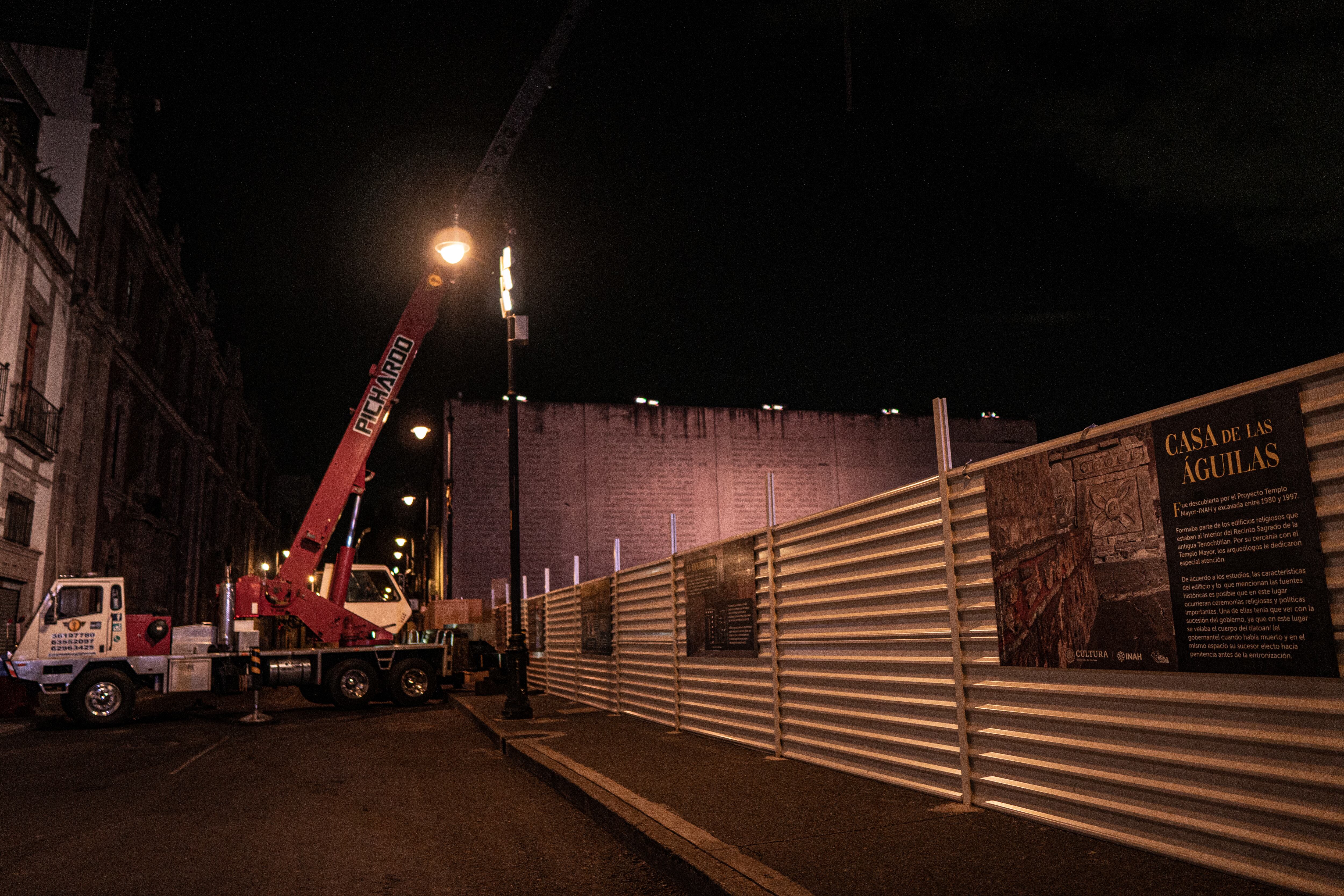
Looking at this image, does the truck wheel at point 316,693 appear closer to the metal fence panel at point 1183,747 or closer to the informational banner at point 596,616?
the informational banner at point 596,616

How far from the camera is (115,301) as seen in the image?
88.2 feet

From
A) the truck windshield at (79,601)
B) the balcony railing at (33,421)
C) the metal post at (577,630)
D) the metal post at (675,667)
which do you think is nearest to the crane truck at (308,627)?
the truck windshield at (79,601)

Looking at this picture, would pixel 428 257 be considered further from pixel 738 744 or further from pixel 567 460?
pixel 567 460

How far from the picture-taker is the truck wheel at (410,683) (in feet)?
61.6

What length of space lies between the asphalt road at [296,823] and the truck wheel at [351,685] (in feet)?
17.0

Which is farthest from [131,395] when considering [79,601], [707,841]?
[707,841]

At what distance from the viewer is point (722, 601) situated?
31.8 feet

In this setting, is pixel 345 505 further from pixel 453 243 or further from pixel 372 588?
pixel 453 243

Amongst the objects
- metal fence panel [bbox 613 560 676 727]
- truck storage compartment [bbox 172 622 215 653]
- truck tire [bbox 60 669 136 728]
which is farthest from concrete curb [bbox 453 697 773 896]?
truck storage compartment [bbox 172 622 215 653]

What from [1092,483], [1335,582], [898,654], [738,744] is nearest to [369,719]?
[738,744]

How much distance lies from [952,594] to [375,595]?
17286mm

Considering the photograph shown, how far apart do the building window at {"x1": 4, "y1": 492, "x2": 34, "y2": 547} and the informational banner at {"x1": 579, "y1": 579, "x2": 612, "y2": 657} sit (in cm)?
1334

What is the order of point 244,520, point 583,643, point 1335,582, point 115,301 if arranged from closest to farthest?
point 1335,582 < point 583,643 < point 115,301 < point 244,520

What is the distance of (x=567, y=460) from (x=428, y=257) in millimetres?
17192
